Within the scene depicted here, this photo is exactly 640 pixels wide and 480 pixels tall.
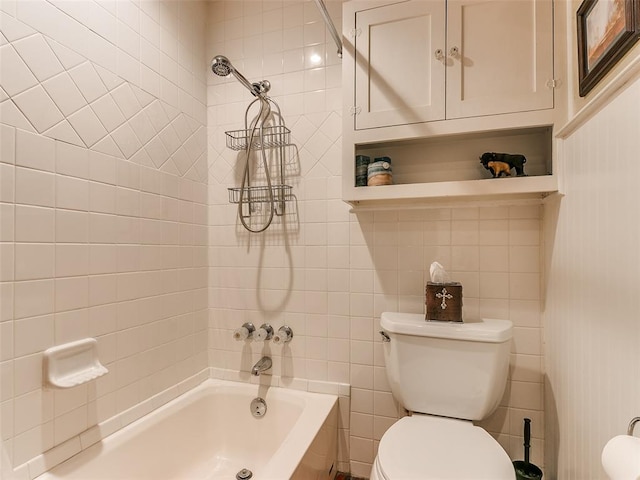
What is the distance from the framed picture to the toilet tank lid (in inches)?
32.6

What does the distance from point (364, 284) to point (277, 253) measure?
1.57 ft

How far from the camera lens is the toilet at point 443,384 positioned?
109cm

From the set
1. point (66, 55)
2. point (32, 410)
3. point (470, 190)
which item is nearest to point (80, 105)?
point (66, 55)

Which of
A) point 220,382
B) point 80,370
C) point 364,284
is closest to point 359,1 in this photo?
point 364,284

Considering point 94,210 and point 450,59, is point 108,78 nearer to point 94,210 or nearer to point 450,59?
point 94,210

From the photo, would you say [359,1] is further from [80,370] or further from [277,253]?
[80,370]

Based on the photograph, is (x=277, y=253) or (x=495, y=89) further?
(x=277, y=253)

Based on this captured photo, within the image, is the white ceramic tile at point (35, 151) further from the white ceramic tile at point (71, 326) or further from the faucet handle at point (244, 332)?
the faucet handle at point (244, 332)

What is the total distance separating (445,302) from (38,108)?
157cm

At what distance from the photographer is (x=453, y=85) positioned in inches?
49.9

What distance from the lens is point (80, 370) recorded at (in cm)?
117

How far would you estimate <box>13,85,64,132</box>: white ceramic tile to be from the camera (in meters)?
1.03

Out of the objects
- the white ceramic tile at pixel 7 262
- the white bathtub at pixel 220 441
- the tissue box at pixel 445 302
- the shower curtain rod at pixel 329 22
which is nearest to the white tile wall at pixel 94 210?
the white ceramic tile at pixel 7 262

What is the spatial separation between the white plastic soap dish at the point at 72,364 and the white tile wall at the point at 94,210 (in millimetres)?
32
